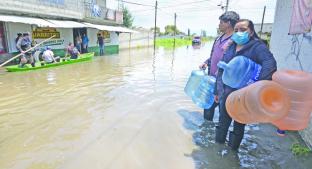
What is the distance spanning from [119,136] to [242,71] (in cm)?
232

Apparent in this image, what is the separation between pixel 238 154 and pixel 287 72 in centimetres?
135

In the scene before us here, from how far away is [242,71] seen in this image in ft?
9.70

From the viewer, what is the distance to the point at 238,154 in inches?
138

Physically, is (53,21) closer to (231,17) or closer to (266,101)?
(231,17)

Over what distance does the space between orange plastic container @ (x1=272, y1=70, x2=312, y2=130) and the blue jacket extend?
0.13 metres

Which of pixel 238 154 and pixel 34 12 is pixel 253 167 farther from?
pixel 34 12

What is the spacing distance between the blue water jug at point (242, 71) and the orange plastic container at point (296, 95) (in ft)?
0.74

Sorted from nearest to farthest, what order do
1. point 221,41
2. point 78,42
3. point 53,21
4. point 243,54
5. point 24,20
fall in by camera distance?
point 243,54, point 221,41, point 24,20, point 53,21, point 78,42

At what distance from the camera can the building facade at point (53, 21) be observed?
42.4 feet

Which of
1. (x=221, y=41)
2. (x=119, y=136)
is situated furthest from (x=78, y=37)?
(x=221, y=41)

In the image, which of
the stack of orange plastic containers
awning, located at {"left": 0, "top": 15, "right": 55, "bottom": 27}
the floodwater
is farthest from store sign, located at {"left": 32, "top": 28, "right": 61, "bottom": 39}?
the stack of orange plastic containers

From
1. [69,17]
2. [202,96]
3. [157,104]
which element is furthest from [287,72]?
[69,17]

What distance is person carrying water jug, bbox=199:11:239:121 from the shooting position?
11.8 feet

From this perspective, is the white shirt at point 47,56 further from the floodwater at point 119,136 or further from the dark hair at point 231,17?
the dark hair at point 231,17
